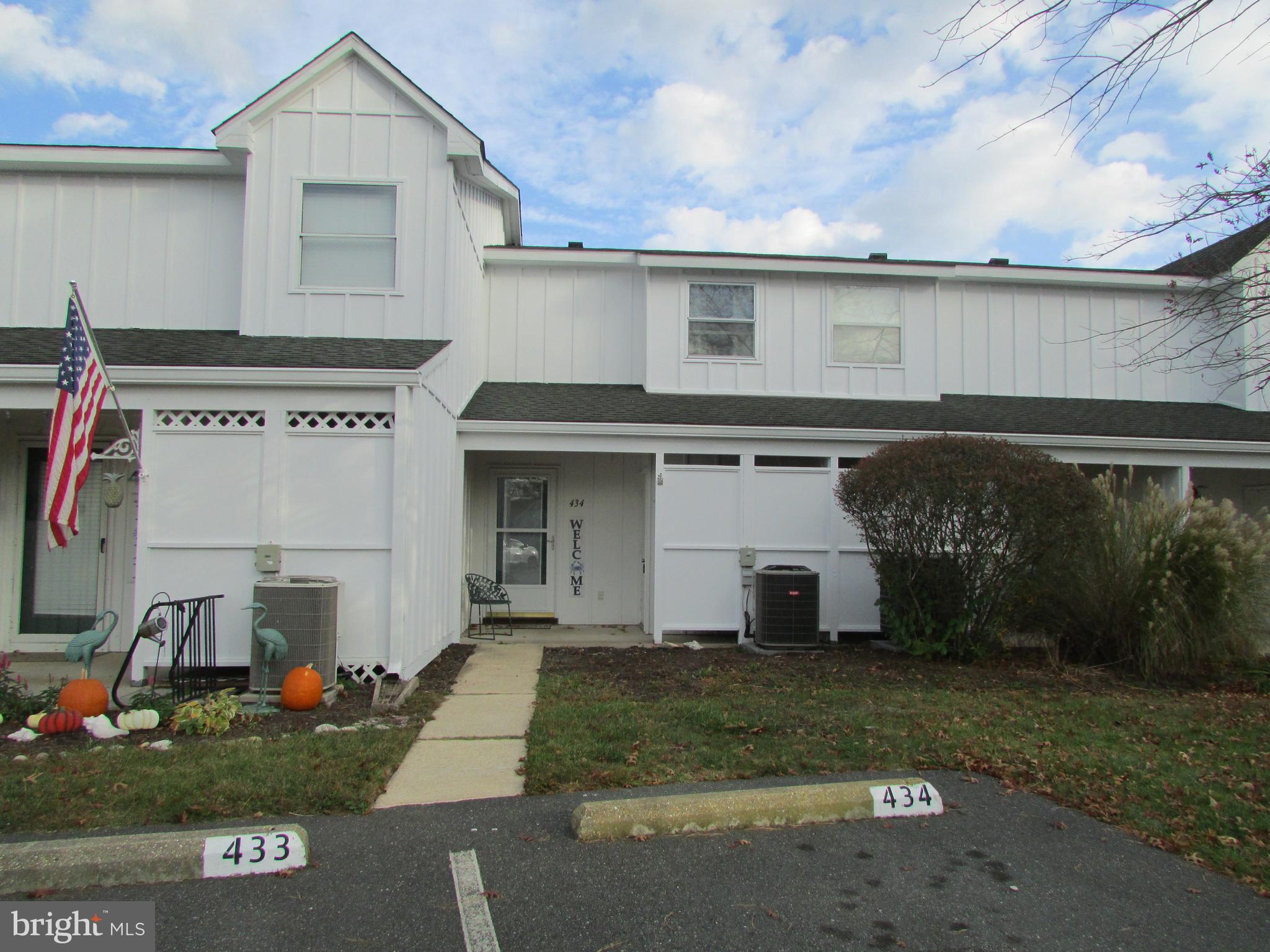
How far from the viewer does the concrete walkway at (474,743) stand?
4.98 m

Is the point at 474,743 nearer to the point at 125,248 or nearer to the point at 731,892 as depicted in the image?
the point at 731,892

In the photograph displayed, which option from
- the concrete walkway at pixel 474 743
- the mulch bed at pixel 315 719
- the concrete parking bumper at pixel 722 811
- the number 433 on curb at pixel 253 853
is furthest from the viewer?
the mulch bed at pixel 315 719

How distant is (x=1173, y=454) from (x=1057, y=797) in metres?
8.13

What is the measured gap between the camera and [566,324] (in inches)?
493

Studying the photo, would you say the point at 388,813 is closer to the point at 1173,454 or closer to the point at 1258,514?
the point at 1173,454

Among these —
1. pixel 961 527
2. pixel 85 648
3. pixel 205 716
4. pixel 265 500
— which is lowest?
pixel 205 716

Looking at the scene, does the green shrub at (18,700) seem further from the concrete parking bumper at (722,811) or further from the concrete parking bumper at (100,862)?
the concrete parking bumper at (722,811)

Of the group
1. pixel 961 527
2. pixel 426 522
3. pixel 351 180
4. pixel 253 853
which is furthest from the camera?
pixel 351 180

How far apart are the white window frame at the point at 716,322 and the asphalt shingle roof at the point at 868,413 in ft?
1.84

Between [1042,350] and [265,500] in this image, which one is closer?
[265,500]

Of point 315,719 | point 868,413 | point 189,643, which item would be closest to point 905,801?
point 315,719

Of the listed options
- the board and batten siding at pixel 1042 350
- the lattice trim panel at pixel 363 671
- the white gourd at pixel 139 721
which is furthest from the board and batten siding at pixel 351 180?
the board and batten siding at pixel 1042 350

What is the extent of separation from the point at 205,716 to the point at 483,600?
5.04 m

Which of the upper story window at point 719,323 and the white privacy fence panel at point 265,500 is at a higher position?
the upper story window at point 719,323
